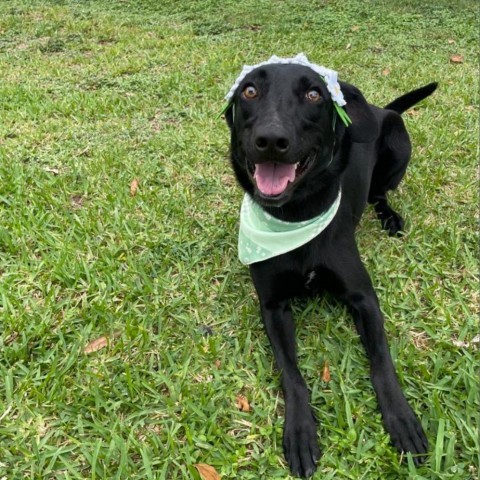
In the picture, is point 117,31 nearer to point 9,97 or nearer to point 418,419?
point 9,97

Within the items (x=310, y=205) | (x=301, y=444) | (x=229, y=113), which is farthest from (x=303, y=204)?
(x=301, y=444)

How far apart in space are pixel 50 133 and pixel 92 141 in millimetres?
379

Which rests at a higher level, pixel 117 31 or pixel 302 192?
pixel 302 192

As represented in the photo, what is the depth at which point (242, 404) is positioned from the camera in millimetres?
2088

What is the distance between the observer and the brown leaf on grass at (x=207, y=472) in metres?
1.79

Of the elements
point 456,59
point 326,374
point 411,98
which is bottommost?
point 456,59

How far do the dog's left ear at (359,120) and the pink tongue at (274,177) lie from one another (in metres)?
0.50

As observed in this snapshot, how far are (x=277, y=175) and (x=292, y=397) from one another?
91 centimetres

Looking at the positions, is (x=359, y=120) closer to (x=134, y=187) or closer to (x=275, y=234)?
(x=275, y=234)

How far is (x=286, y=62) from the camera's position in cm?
236

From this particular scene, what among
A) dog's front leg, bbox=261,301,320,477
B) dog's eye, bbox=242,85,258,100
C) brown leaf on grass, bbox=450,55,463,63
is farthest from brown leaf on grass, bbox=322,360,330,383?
brown leaf on grass, bbox=450,55,463,63

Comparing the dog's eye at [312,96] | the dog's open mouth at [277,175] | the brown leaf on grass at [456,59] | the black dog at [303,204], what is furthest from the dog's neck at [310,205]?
the brown leaf on grass at [456,59]

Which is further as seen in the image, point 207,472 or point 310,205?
point 310,205

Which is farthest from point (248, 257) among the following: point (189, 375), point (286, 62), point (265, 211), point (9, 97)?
point (9, 97)
